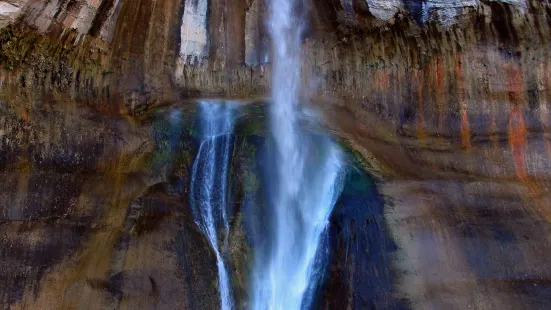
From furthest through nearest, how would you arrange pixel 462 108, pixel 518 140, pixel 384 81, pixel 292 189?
1. pixel 292 189
2. pixel 384 81
3. pixel 462 108
4. pixel 518 140

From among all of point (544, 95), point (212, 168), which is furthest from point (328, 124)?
point (544, 95)

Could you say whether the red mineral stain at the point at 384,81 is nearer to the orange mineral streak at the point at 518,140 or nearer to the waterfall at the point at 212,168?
the orange mineral streak at the point at 518,140

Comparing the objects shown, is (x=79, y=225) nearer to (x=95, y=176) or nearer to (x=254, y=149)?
(x=95, y=176)

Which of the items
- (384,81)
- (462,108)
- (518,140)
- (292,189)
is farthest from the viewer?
(292,189)

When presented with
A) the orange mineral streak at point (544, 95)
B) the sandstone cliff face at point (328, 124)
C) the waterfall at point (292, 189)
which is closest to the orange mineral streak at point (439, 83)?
the sandstone cliff face at point (328, 124)

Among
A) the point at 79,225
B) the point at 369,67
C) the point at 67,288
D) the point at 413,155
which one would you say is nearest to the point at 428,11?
the point at 369,67

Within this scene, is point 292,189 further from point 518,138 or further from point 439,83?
point 518,138

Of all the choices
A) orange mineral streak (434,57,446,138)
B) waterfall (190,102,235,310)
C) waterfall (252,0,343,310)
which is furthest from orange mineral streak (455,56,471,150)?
waterfall (190,102,235,310)
